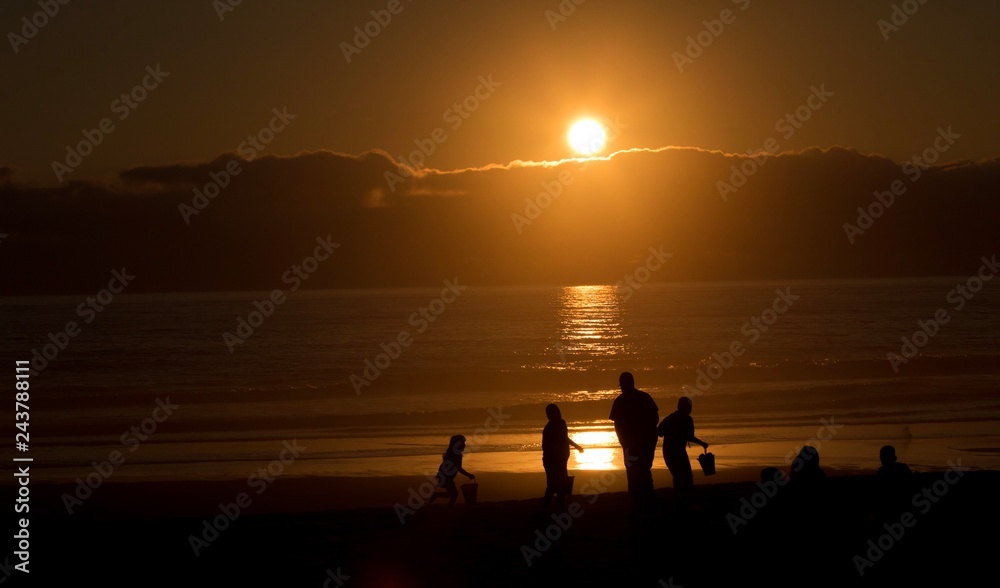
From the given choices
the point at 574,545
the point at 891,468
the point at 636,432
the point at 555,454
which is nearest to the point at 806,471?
the point at 891,468

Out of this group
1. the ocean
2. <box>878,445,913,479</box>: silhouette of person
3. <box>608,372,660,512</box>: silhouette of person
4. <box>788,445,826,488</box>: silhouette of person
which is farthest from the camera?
the ocean

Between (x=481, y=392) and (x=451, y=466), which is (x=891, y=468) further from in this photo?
(x=481, y=392)

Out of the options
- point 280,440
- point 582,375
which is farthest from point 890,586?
point 582,375

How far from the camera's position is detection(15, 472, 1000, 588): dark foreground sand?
951cm

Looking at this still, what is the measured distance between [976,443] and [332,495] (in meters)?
14.6

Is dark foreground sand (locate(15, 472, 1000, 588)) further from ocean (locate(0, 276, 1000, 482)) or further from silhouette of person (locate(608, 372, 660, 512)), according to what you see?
ocean (locate(0, 276, 1000, 482))

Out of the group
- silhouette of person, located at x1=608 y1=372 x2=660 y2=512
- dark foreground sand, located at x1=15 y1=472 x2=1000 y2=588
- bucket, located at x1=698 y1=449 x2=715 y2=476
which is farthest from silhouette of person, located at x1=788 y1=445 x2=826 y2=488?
silhouette of person, located at x1=608 y1=372 x2=660 y2=512

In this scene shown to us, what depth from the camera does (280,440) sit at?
1007 inches

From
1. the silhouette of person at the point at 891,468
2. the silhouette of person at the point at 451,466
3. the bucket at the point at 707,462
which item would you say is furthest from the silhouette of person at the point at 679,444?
the silhouette of person at the point at 451,466

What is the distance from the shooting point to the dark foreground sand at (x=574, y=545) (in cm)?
951

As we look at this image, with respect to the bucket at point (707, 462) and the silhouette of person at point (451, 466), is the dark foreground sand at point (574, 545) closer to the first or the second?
the silhouette of person at point (451, 466)

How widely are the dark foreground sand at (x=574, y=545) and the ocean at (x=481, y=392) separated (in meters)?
Answer: 6.80

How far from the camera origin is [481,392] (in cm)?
4103

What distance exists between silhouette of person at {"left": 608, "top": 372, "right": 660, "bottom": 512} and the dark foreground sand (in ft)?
1.53
